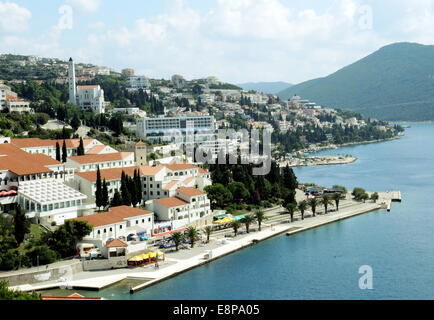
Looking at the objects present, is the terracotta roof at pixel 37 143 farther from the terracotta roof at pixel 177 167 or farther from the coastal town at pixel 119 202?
the terracotta roof at pixel 177 167

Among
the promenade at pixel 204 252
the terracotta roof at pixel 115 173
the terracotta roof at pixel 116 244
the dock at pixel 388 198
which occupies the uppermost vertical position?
the terracotta roof at pixel 115 173

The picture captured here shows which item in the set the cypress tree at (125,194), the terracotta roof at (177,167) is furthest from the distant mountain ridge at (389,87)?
the cypress tree at (125,194)

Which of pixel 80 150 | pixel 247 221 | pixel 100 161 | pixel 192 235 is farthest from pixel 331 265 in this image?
pixel 80 150

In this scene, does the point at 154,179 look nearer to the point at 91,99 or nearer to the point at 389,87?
the point at 91,99

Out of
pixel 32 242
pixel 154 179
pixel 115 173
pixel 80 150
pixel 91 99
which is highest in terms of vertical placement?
pixel 91 99

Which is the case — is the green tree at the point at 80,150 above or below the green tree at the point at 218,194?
above

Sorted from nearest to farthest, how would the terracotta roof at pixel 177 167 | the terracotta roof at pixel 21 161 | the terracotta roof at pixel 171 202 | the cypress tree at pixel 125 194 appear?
the terracotta roof at pixel 21 161 → the cypress tree at pixel 125 194 → the terracotta roof at pixel 171 202 → the terracotta roof at pixel 177 167
